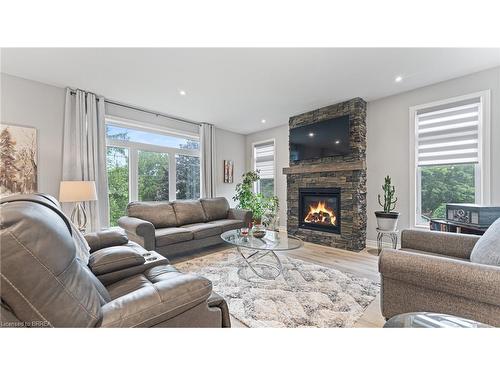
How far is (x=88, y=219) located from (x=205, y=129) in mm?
2815

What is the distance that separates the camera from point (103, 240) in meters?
1.80

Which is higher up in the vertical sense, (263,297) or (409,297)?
(409,297)

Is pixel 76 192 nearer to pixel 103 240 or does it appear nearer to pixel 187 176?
pixel 103 240

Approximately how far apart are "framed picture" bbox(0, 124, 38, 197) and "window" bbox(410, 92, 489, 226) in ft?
17.8

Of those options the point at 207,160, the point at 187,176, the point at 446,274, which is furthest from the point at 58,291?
the point at 207,160

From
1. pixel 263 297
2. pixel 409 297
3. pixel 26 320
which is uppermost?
pixel 26 320

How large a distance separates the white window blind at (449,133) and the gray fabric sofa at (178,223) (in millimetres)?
3006

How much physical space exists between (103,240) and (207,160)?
318cm

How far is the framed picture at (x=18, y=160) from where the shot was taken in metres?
2.56

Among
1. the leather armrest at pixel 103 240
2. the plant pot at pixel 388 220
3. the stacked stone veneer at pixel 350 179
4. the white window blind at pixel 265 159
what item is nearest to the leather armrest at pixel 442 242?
the plant pot at pixel 388 220
